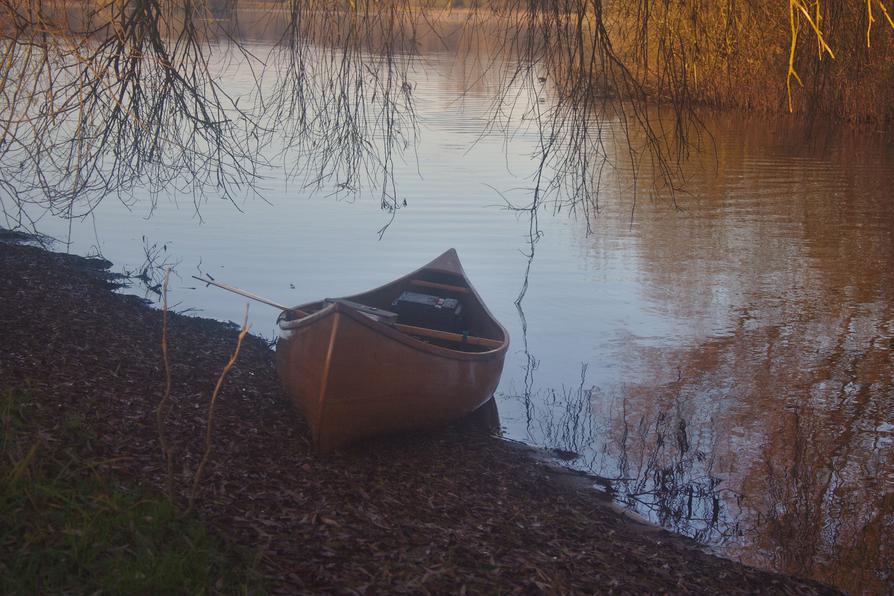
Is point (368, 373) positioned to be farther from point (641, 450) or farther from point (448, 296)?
point (448, 296)

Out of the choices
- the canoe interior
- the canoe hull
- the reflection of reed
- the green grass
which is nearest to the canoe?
the canoe hull

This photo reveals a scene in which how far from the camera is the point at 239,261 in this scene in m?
13.0

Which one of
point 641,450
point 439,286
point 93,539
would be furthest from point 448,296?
point 93,539

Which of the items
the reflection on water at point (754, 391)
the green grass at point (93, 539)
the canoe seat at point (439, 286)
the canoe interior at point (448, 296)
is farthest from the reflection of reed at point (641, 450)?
the green grass at point (93, 539)

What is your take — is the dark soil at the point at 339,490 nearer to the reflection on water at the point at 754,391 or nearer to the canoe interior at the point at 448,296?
the reflection on water at the point at 754,391

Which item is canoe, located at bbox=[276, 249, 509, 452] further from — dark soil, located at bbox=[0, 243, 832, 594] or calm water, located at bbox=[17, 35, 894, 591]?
calm water, located at bbox=[17, 35, 894, 591]

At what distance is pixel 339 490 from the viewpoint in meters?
5.07

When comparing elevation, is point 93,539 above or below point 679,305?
above

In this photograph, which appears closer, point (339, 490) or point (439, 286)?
point (339, 490)

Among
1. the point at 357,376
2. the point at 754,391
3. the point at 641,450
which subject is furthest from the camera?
the point at 754,391

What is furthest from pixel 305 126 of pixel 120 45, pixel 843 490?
pixel 843 490

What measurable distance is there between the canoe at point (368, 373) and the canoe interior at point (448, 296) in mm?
563

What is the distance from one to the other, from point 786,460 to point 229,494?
4.13 m

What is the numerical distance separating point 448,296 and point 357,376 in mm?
2891
